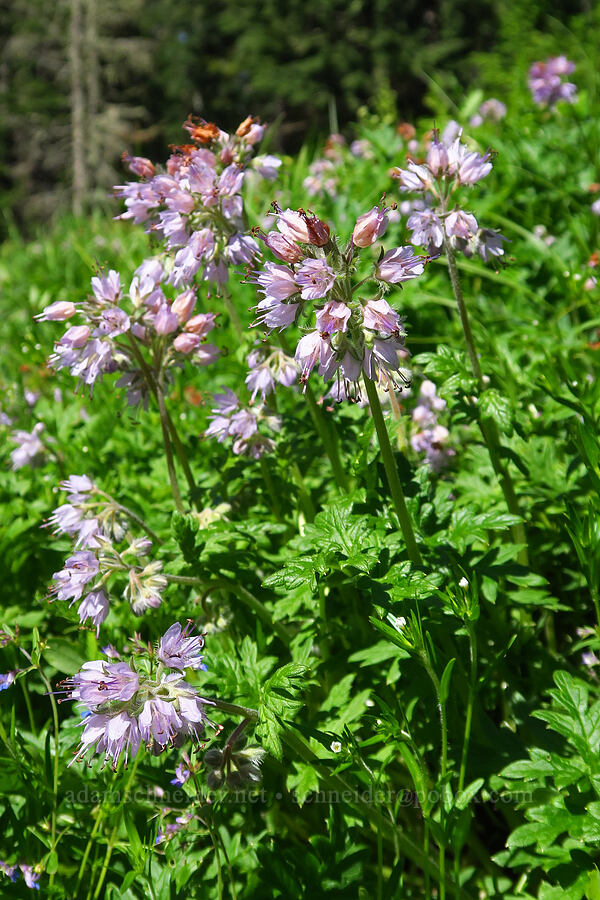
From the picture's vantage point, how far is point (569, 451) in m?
2.67

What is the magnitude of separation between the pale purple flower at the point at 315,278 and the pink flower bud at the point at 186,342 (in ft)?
2.55

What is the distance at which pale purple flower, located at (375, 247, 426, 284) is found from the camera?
1538 millimetres

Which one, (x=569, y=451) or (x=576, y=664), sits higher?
(x=569, y=451)


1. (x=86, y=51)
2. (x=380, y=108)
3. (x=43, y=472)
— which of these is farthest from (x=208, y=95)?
(x=43, y=472)

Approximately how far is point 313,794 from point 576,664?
39.9 inches

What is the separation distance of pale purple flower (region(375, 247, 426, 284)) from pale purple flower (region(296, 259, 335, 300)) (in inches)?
5.0

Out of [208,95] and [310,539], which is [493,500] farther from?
[208,95]

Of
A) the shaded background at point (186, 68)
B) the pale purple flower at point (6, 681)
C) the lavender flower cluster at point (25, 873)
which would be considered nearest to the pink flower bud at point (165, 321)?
the pale purple flower at point (6, 681)

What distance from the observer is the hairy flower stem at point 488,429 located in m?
2.12

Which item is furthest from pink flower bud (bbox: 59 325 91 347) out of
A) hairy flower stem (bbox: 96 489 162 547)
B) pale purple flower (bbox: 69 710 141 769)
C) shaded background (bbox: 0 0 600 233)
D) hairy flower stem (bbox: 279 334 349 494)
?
shaded background (bbox: 0 0 600 233)

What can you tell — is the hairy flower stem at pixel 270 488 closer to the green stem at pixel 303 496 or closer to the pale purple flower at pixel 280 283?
the green stem at pixel 303 496

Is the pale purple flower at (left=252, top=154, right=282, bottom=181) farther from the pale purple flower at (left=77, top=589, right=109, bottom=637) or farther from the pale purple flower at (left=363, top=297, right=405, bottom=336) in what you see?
the pale purple flower at (left=77, top=589, right=109, bottom=637)

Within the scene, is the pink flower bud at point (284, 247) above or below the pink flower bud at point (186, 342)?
below

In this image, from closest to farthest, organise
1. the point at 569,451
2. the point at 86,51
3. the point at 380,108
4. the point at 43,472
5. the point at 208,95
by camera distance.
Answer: the point at 569,451 → the point at 43,472 → the point at 380,108 → the point at 86,51 → the point at 208,95
